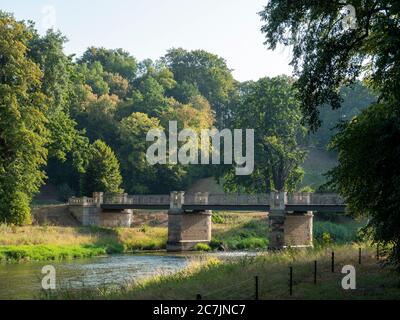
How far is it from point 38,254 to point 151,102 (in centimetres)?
5209

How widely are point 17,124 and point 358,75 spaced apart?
33773 mm

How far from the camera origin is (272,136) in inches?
2990

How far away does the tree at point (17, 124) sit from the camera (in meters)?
49.1

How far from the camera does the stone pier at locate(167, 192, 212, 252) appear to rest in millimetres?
58000

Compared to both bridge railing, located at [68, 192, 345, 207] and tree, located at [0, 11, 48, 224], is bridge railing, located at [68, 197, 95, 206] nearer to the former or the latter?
bridge railing, located at [68, 192, 345, 207]

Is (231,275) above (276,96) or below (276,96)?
below

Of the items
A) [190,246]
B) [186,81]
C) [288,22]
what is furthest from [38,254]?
[186,81]

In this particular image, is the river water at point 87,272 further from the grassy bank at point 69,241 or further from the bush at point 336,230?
the bush at point 336,230

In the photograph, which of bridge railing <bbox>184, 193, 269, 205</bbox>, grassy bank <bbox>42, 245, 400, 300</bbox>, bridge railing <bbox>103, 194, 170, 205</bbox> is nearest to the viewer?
grassy bank <bbox>42, 245, 400, 300</bbox>

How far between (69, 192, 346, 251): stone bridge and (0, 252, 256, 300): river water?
8.66 meters

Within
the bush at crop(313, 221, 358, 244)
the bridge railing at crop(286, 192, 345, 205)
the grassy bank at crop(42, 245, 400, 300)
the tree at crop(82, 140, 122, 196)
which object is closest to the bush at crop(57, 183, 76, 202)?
the tree at crop(82, 140, 122, 196)

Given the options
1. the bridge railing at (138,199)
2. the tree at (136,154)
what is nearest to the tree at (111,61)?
the tree at (136,154)
